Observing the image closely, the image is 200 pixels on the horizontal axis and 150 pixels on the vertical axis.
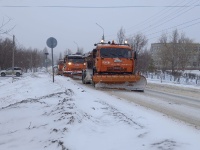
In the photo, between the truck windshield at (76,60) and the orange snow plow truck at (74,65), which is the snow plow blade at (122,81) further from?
the truck windshield at (76,60)

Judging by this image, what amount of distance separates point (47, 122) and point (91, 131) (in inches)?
58.1

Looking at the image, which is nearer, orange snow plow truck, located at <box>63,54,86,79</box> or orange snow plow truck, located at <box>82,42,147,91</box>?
orange snow plow truck, located at <box>82,42,147,91</box>

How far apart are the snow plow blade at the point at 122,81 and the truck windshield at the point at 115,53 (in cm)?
173

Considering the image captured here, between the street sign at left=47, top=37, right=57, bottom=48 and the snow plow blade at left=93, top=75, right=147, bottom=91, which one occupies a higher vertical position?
the street sign at left=47, top=37, right=57, bottom=48

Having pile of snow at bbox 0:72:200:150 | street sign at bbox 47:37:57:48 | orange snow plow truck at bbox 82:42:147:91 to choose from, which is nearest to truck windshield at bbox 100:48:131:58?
orange snow plow truck at bbox 82:42:147:91

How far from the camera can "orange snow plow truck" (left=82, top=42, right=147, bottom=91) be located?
21.9 metres

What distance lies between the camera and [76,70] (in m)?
40.0

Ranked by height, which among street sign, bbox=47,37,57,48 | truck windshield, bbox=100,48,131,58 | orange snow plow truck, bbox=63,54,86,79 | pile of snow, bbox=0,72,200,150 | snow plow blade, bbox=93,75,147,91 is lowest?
pile of snow, bbox=0,72,200,150

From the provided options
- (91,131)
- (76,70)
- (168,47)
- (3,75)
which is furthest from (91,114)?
(168,47)

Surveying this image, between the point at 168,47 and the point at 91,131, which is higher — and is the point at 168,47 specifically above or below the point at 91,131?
above

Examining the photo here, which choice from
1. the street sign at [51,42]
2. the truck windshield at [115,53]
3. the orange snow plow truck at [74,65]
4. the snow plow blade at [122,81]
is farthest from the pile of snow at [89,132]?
the orange snow plow truck at [74,65]

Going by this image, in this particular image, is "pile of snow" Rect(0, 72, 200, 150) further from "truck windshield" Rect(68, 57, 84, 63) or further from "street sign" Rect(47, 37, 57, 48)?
"truck windshield" Rect(68, 57, 84, 63)

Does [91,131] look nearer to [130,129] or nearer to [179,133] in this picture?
[130,129]

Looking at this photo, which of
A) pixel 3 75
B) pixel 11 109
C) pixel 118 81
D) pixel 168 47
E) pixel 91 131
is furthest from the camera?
pixel 168 47
